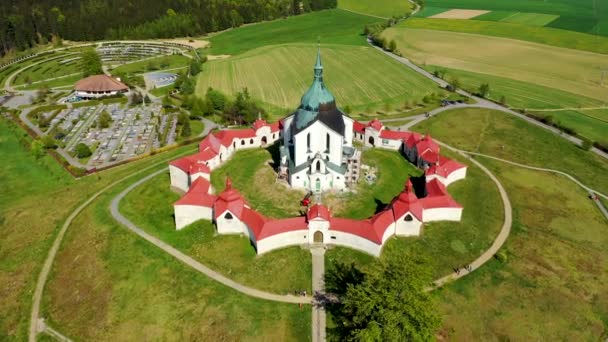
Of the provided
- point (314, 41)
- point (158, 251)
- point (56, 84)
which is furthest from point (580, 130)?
point (56, 84)

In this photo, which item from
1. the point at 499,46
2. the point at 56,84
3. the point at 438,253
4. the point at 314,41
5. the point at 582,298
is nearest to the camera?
the point at 582,298

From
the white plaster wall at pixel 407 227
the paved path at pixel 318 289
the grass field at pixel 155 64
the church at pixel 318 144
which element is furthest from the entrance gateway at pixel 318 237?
the grass field at pixel 155 64

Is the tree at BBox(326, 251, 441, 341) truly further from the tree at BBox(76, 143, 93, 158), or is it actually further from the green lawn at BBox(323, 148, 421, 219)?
the tree at BBox(76, 143, 93, 158)

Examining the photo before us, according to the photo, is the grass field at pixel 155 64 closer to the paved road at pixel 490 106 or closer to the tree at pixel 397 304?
the paved road at pixel 490 106

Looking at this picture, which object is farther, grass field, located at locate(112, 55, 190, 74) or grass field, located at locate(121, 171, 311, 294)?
grass field, located at locate(112, 55, 190, 74)

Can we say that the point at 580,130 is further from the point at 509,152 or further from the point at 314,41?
the point at 314,41

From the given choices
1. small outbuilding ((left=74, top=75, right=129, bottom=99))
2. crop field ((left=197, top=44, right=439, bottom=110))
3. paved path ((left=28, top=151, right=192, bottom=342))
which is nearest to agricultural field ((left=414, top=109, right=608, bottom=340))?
paved path ((left=28, top=151, right=192, bottom=342))
